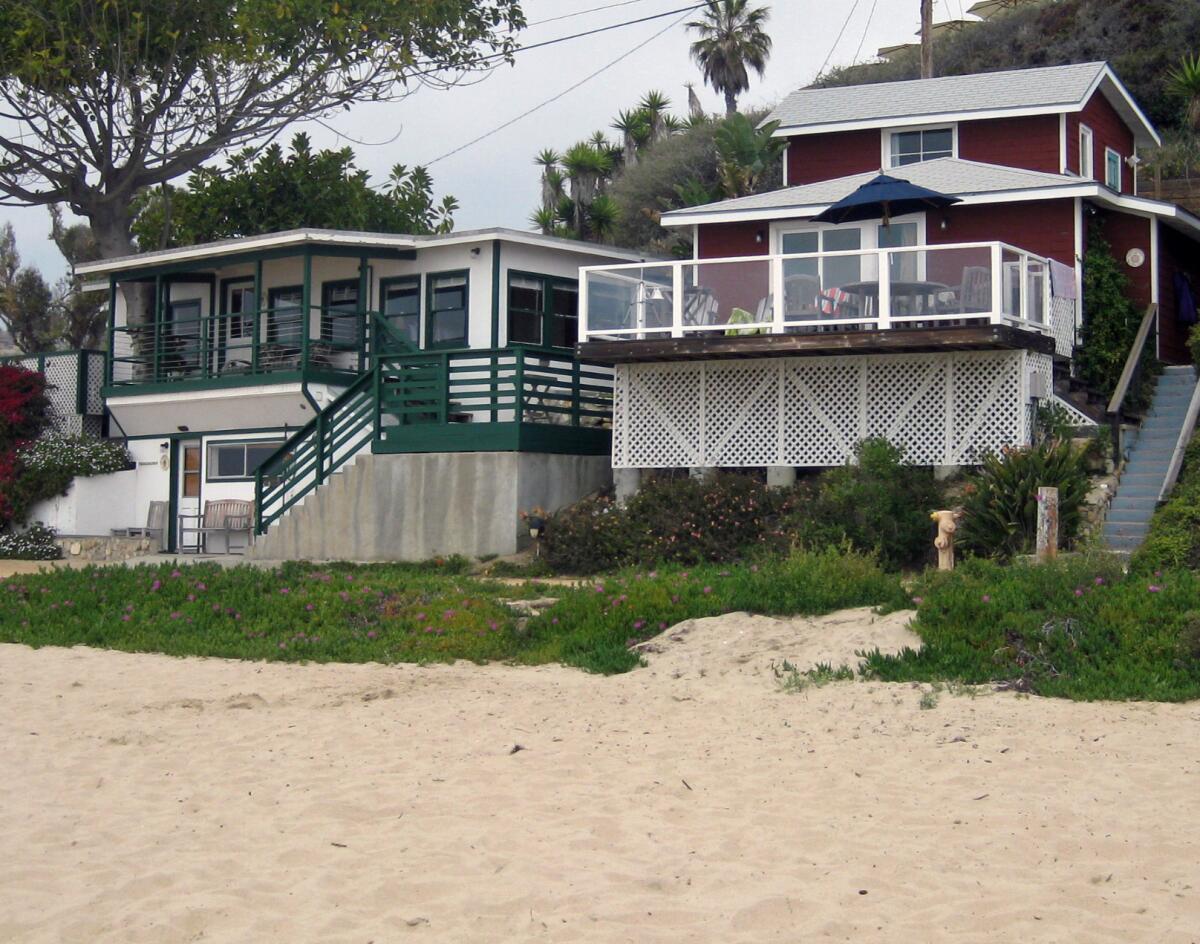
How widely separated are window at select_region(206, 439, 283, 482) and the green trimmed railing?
2537 millimetres

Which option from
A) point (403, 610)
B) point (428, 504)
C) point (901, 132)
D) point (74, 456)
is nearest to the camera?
point (403, 610)

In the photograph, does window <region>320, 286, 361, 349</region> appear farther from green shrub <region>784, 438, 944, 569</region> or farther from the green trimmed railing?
green shrub <region>784, 438, 944, 569</region>

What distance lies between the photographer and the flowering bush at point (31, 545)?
26.5 metres

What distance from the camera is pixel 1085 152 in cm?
2567

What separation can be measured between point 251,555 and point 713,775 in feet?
47.3

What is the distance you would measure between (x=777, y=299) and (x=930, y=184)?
477 cm

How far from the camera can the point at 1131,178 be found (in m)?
28.4

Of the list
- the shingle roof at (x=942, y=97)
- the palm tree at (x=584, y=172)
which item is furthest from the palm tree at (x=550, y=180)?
the shingle roof at (x=942, y=97)

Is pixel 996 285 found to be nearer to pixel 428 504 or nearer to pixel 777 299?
pixel 777 299

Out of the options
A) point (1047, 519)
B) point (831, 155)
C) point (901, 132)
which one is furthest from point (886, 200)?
point (831, 155)

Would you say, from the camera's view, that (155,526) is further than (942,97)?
Yes

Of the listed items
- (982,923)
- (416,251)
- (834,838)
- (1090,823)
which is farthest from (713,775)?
(416,251)

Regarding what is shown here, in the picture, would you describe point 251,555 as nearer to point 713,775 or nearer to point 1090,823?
point 713,775

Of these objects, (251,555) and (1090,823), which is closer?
(1090,823)
